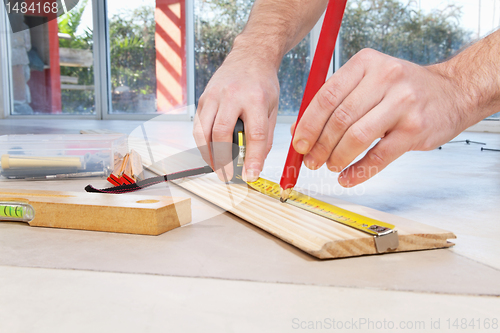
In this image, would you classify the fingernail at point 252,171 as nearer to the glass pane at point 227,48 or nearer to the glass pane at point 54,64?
the glass pane at point 227,48

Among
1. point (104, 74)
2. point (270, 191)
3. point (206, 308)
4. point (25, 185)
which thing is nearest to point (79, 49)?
point (104, 74)

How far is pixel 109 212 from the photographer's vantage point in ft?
2.42

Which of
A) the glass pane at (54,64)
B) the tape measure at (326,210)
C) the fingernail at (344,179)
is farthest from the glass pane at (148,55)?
the fingernail at (344,179)

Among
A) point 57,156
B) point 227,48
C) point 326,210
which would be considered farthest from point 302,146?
point 227,48

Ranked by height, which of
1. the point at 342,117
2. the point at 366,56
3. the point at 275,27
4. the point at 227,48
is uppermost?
the point at 227,48

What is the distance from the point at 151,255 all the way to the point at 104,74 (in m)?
6.75

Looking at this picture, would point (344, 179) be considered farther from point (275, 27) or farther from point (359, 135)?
point (275, 27)

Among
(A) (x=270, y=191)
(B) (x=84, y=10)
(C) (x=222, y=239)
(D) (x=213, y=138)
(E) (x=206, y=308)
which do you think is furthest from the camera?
(B) (x=84, y=10)

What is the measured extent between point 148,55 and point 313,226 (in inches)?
251

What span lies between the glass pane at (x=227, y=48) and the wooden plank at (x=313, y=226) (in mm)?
4968

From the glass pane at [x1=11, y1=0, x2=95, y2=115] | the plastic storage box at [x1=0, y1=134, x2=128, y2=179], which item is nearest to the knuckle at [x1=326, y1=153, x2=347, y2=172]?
the plastic storage box at [x1=0, y1=134, x2=128, y2=179]

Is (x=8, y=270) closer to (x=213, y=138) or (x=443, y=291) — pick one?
(x=213, y=138)

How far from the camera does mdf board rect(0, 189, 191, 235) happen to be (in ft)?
2.38

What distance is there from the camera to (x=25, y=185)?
1205mm
